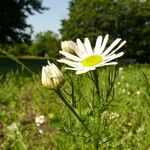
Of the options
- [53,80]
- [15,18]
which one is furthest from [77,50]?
[15,18]

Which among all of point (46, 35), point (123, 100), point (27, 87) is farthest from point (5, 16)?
point (46, 35)

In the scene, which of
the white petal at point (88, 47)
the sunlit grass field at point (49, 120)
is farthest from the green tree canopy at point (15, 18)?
the white petal at point (88, 47)

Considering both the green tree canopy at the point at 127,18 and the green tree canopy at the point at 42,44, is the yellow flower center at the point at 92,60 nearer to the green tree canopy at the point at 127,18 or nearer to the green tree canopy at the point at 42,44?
the green tree canopy at the point at 127,18

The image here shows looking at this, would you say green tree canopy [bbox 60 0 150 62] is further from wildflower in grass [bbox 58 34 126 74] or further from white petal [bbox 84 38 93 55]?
wildflower in grass [bbox 58 34 126 74]

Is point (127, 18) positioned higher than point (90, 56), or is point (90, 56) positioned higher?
point (127, 18)

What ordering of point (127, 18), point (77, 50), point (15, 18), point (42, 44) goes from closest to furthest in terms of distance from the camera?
point (77, 50), point (15, 18), point (127, 18), point (42, 44)

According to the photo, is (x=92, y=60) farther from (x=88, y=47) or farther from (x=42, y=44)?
(x=42, y=44)
